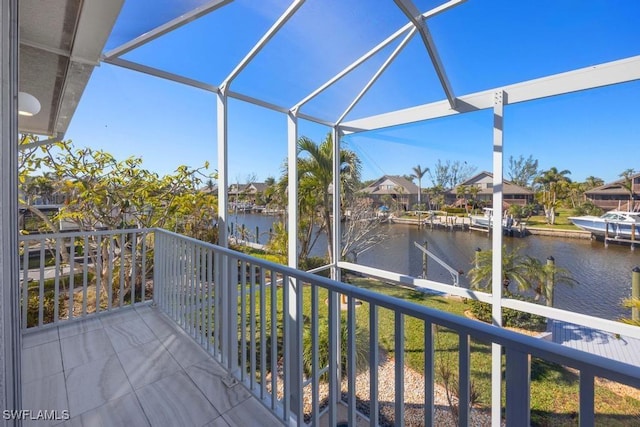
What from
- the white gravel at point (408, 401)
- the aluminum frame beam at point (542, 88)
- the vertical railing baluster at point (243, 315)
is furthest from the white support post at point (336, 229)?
the vertical railing baluster at point (243, 315)

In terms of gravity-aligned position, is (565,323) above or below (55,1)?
below

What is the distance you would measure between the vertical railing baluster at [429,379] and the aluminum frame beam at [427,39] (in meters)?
2.41

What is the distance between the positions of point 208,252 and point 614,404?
301 cm

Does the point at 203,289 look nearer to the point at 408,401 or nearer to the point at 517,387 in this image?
the point at 517,387

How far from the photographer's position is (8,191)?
110cm

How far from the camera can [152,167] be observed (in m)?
5.76

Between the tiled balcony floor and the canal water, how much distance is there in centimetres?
307

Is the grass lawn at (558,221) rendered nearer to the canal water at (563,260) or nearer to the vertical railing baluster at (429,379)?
the canal water at (563,260)

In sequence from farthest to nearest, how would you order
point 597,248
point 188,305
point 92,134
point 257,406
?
point 92,134 < point 597,248 < point 188,305 < point 257,406

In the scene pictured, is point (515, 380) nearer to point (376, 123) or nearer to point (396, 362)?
point (396, 362)

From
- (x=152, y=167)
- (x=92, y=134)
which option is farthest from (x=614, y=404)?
(x=92, y=134)

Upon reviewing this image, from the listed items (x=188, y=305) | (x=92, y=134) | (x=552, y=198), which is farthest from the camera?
(x=92, y=134)

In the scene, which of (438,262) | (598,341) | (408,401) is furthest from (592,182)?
(408,401)

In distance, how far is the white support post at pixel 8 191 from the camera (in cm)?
102
